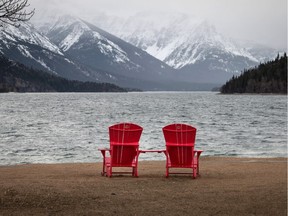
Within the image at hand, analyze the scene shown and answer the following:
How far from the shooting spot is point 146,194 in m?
12.5

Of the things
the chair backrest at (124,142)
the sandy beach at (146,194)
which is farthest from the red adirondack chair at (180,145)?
the chair backrest at (124,142)

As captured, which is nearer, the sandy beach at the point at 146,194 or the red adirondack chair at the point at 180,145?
the sandy beach at the point at 146,194

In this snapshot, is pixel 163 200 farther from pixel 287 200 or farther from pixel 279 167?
pixel 279 167

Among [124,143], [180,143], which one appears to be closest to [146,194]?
[124,143]

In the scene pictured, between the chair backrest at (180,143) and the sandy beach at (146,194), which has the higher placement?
the chair backrest at (180,143)

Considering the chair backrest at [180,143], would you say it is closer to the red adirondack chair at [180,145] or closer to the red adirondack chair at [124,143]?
the red adirondack chair at [180,145]

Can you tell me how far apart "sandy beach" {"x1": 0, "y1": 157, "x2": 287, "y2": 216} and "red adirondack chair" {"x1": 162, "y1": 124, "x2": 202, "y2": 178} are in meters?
0.47

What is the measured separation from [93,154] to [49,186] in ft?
57.7

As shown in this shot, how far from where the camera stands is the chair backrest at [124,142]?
15352 mm

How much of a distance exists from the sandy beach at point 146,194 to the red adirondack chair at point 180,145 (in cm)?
47

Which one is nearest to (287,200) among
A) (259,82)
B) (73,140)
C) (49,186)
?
(49,186)

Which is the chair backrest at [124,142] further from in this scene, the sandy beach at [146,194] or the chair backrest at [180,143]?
the chair backrest at [180,143]

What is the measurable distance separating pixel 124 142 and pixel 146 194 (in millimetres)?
3312

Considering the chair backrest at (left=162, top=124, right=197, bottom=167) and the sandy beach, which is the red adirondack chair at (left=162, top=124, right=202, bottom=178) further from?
the sandy beach
